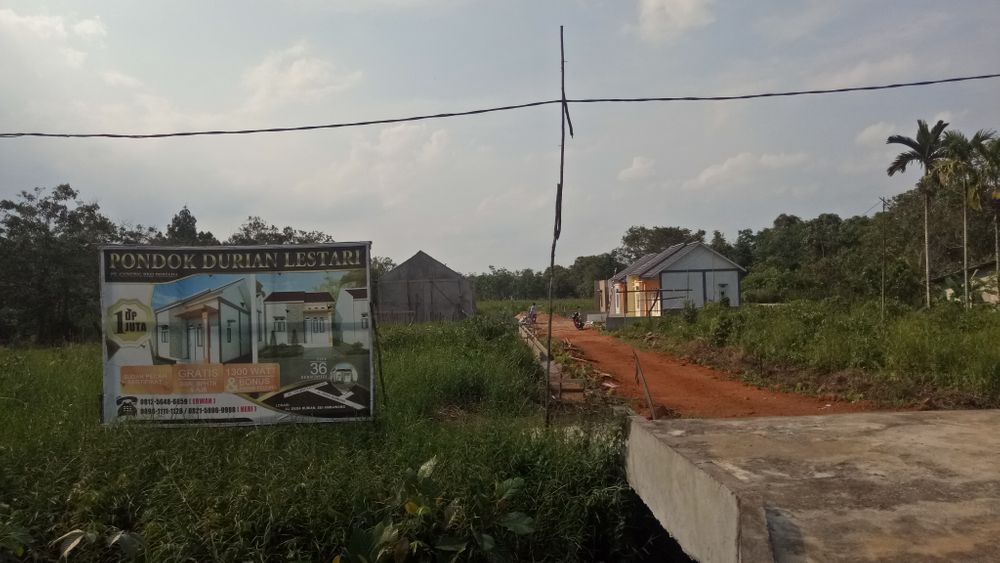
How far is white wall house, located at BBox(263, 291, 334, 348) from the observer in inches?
252

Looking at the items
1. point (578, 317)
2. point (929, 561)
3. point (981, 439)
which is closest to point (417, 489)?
point (929, 561)

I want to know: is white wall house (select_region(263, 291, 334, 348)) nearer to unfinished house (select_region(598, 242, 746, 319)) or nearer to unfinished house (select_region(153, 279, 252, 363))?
unfinished house (select_region(153, 279, 252, 363))

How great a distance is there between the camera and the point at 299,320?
6.40 metres

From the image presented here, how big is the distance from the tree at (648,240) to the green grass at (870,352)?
4312cm

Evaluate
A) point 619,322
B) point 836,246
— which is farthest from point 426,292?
point 836,246

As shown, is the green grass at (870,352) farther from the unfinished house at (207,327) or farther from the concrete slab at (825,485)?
the unfinished house at (207,327)

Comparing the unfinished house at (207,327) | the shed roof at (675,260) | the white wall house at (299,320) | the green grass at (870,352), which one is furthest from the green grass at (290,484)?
the shed roof at (675,260)

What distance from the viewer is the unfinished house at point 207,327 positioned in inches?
251

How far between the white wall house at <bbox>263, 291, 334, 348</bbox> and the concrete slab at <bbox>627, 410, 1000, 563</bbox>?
3093mm

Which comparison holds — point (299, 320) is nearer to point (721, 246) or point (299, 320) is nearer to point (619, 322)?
point (619, 322)

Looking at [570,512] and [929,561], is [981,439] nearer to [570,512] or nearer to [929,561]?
[929,561]

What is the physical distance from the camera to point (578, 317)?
26.5 m

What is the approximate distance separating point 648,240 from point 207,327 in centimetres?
5544

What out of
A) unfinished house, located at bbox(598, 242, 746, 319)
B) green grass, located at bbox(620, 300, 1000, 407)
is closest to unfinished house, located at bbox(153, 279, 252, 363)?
green grass, located at bbox(620, 300, 1000, 407)
